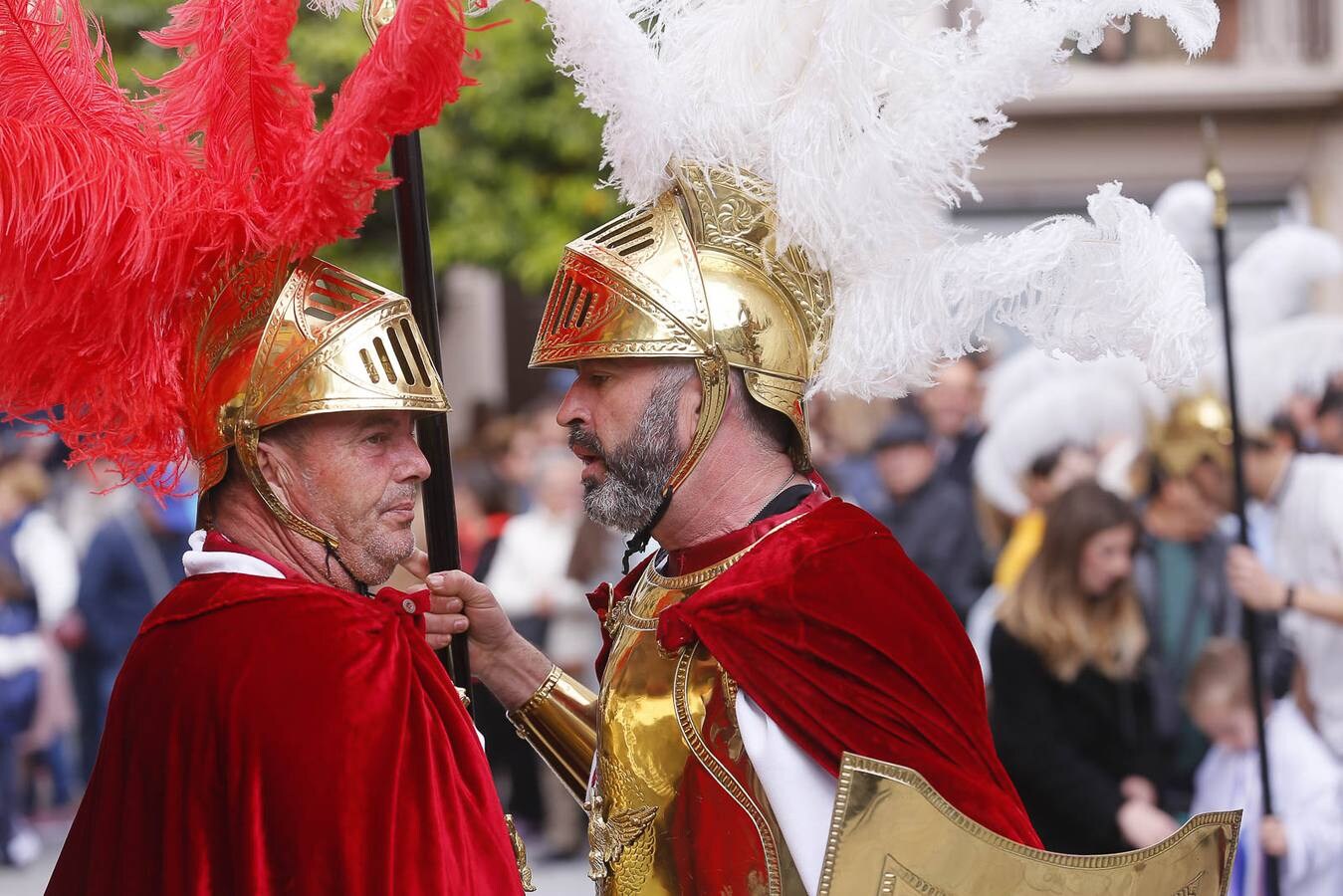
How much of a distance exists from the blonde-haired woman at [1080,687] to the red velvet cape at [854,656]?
2.62m

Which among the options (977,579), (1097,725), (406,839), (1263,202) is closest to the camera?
(406,839)

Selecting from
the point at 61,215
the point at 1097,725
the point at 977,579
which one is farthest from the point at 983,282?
the point at 977,579

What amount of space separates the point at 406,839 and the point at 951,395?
22.4ft

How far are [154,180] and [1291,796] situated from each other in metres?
4.84

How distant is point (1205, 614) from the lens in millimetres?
7176

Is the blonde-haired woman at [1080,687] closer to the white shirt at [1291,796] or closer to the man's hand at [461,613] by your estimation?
the white shirt at [1291,796]

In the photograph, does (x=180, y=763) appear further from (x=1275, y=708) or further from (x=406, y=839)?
(x=1275, y=708)

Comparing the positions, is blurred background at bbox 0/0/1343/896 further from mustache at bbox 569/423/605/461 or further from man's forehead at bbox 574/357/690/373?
mustache at bbox 569/423/605/461

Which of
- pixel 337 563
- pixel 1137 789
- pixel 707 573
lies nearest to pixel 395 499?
pixel 337 563

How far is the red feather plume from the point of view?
3.25 m

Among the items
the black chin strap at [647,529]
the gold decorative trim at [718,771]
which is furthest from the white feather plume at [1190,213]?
the gold decorative trim at [718,771]

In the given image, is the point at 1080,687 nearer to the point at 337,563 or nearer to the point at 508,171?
the point at 337,563

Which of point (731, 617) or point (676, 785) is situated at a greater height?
point (731, 617)

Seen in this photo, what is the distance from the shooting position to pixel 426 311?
374cm
